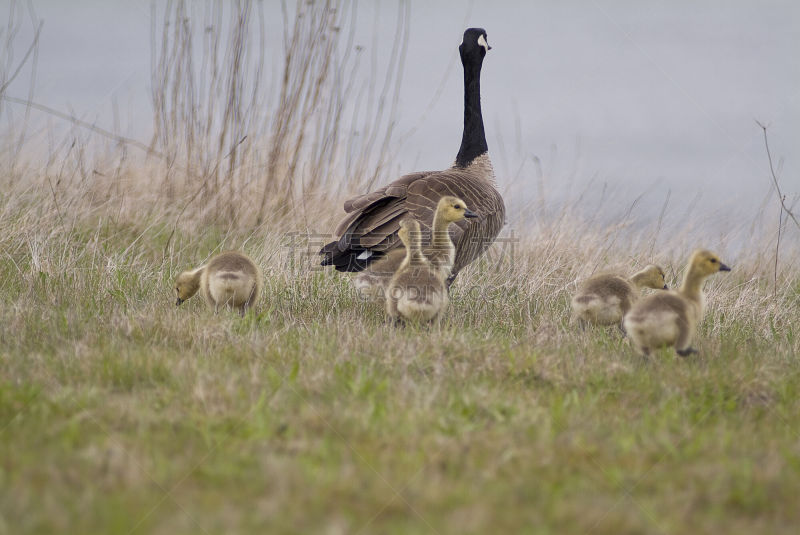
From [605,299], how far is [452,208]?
1477mm

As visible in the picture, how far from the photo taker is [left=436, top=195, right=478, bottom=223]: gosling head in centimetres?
607

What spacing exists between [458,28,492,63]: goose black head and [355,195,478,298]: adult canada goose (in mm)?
2708

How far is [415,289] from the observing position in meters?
5.48

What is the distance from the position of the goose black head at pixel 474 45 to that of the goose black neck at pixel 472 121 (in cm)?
8

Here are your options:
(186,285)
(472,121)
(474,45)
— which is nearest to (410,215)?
(186,285)

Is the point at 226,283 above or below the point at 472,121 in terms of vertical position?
below

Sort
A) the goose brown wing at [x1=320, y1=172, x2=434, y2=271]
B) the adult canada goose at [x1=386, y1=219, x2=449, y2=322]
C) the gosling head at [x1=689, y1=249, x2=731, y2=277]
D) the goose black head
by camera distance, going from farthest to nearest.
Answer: the goose black head → the goose brown wing at [x1=320, y1=172, x2=434, y2=271] → the adult canada goose at [x1=386, y1=219, x2=449, y2=322] → the gosling head at [x1=689, y1=249, x2=731, y2=277]

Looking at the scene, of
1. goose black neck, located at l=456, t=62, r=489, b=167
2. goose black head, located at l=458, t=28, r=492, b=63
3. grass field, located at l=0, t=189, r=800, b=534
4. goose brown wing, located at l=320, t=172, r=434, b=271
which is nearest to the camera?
grass field, located at l=0, t=189, r=800, b=534

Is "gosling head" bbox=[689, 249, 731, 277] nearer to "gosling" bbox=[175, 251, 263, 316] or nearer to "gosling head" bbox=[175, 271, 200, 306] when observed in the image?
"gosling" bbox=[175, 251, 263, 316]

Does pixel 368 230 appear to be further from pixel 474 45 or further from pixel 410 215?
pixel 474 45

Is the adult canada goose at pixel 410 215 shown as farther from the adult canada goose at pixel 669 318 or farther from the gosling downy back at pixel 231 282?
the adult canada goose at pixel 669 318

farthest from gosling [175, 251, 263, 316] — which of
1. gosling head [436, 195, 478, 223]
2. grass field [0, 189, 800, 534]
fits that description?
gosling head [436, 195, 478, 223]

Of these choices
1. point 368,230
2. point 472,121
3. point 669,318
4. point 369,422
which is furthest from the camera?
point 472,121

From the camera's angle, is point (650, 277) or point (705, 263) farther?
point (650, 277)
